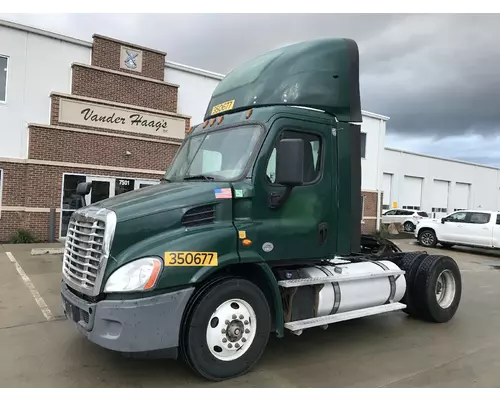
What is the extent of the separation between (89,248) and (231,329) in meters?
1.54

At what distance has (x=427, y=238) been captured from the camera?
18328 mm

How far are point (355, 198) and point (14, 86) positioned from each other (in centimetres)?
1287

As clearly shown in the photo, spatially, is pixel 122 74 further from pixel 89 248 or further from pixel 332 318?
pixel 332 318

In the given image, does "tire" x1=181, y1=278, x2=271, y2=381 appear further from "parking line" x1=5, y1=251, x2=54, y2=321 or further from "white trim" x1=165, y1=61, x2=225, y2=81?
"white trim" x1=165, y1=61, x2=225, y2=81

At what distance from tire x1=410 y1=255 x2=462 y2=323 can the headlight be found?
418 cm

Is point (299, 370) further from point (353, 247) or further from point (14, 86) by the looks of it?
point (14, 86)

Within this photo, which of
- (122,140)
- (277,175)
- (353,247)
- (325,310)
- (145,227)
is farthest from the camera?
(122,140)

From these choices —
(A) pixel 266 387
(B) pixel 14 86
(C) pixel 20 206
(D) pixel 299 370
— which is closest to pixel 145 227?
(A) pixel 266 387

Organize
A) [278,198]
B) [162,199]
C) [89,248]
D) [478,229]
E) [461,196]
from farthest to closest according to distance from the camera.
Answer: [461,196] → [478,229] → [278,198] → [162,199] → [89,248]

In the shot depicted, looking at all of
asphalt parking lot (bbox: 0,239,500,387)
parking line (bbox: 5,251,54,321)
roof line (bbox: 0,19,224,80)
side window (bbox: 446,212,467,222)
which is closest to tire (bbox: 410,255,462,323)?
asphalt parking lot (bbox: 0,239,500,387)

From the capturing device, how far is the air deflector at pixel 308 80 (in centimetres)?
499

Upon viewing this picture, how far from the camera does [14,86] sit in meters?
13.8

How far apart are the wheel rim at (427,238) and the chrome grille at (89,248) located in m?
16.7

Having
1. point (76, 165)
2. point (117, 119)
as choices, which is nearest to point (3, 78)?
point (76, 165)
